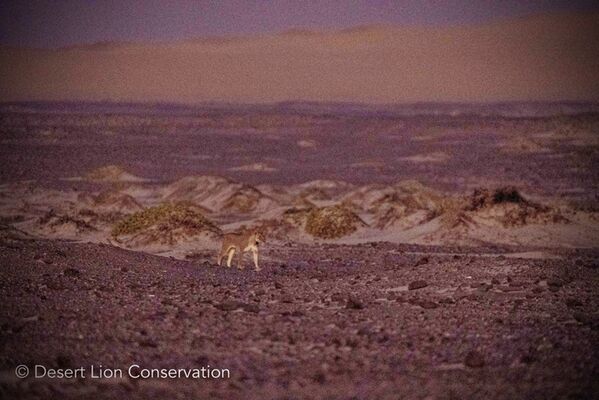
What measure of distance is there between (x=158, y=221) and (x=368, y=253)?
7.43 metres

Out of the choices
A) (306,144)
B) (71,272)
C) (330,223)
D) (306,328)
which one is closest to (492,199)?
(330,223)

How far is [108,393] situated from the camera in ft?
29.5

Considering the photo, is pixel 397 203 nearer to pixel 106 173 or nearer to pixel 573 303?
pixel 573 303

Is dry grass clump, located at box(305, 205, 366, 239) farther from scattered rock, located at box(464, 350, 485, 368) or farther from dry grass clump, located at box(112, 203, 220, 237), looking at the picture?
scattered rock, located at box(464, 350, 485, 368)

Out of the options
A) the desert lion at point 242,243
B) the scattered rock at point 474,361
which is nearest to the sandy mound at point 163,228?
the desert lion at point 242,243

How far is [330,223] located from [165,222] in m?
7.42

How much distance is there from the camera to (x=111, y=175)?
6138 centimetres

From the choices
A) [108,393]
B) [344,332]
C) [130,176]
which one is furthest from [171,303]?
[130,176]

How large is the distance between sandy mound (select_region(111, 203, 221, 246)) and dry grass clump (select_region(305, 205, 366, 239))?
17.0ft

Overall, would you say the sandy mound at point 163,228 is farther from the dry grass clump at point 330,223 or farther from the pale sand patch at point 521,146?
the pale sand patch at point 521,146

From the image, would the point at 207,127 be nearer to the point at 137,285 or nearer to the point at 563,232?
the point at 563,232

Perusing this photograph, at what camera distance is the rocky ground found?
30.7 ft

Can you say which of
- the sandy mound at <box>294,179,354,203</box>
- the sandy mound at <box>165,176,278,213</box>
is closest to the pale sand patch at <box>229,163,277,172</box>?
the sandy mound at <box>294,179,354,203</box>

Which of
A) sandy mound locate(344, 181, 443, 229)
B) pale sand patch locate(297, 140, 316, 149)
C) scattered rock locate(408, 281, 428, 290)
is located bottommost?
sandy mound locate(344, 181, 443, 229)
